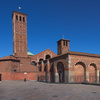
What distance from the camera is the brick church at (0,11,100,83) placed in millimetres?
23703

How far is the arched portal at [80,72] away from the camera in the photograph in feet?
78.0

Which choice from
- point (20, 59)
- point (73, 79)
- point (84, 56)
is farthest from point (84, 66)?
point (20, 59)

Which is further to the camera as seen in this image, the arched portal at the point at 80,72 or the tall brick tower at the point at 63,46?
the tall brick tower at the point at 63,46

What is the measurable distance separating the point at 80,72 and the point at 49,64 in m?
10.2

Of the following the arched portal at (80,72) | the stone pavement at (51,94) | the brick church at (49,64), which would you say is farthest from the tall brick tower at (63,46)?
the stone pavement at (51,94)

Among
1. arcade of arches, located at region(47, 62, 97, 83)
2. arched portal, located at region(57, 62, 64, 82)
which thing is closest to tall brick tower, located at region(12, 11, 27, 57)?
arcade of arches, located at region(47, 62, 97, 83)

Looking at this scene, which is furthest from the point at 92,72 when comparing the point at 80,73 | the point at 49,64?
the point at 49,64

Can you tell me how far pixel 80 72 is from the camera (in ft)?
80.0

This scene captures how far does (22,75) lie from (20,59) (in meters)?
5.84

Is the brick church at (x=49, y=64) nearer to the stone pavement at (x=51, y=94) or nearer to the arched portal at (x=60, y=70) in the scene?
the arched portal at (x=60, y=70)

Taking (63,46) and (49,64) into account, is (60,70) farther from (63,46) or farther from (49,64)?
(63,46)

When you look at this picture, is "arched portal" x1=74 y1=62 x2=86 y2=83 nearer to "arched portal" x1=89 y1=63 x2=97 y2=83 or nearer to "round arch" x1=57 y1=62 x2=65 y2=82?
"arched portal" x1=89 y1=63 x2=97 y2=83

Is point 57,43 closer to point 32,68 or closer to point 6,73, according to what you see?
point 32,68

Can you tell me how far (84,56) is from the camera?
81.4ft
